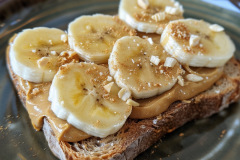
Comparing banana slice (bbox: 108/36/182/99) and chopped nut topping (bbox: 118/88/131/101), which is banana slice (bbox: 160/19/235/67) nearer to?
banana slice (bbox: 108/36/182/99)

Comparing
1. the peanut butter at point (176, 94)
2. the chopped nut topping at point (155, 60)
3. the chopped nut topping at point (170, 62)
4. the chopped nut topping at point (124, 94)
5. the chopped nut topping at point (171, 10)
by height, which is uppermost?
the chopped nut topping at point (171, 10)

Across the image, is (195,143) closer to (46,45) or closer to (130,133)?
(130,133)

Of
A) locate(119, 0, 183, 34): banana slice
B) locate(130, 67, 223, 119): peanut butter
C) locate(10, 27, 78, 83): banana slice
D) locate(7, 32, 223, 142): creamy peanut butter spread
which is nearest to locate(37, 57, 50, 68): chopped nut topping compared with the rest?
locate(10, 27, 78, 83): banana slice

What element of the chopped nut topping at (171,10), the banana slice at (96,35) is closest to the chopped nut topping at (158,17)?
the chopped nut topping at (171,10)

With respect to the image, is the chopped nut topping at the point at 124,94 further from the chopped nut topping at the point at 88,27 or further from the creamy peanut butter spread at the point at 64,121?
the chopped nut topping at the point at 88,27

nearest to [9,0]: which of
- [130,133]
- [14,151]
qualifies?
[14,151]

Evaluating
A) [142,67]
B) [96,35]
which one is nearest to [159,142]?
[142,67]
